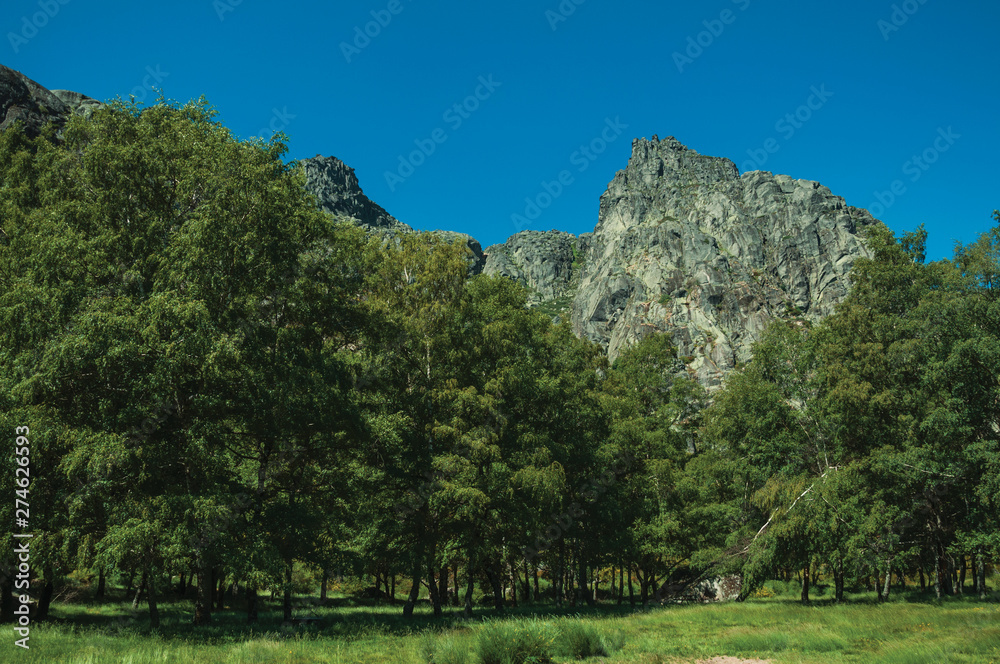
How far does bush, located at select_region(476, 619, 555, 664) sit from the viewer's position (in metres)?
10.3

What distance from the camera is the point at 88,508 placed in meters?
13.4

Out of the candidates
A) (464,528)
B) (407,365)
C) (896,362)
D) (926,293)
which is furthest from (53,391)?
(926,293)

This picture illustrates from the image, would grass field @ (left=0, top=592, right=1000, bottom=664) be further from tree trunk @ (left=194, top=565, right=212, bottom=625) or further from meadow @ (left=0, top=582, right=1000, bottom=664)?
tree trunk @ (left=194, top=565, right=212, bottom=625)

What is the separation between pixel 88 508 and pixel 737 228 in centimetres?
19722

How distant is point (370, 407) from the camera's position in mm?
20312

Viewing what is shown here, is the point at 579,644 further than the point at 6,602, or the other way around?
the point at 6,602

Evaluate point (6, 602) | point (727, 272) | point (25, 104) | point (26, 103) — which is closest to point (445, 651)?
point (6, 602)

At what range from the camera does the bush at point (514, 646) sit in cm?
1030

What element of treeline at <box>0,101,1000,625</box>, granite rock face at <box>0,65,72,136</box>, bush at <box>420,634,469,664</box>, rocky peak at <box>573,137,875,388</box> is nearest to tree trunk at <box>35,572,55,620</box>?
treeline at <box>0,101,1000,625</box>

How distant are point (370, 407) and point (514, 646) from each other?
441 inches

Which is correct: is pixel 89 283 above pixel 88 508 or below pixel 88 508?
above

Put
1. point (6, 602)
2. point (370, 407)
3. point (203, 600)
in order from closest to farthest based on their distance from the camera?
1. point (6, 602)
2. point (203, 600)
3. point (370, 407)

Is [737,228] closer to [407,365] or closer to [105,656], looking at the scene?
[407,365]

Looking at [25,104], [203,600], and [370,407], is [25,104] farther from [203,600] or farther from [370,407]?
[203,600]
